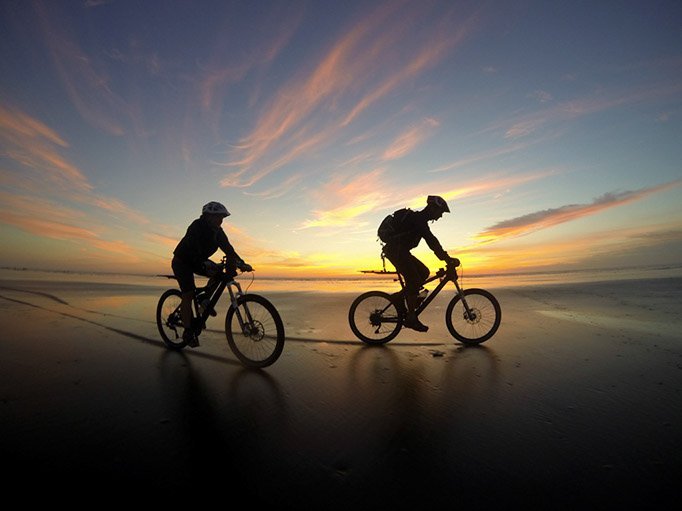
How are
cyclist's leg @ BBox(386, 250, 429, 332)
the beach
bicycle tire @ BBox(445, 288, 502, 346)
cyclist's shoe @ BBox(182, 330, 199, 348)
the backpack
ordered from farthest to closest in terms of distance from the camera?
the backpack
cyclist's leg @ BBox(386, 250, 429, 332)
bicycle tire @ BBox(445, 288, 502, 346)
cyclist's shoe @ BBox(182, 330, 199, 348)
the beach

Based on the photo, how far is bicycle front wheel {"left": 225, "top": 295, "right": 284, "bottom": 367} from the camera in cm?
458

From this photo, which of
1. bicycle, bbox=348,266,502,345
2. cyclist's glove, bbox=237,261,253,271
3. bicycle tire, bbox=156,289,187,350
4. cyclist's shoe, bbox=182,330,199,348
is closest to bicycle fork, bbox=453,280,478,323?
bicycle, bbox=348,266,502,345

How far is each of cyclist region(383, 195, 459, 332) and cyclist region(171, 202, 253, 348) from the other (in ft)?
11.0

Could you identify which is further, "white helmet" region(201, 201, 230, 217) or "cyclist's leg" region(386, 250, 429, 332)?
"cyclist's leg" region(386, 250, 429, 332)

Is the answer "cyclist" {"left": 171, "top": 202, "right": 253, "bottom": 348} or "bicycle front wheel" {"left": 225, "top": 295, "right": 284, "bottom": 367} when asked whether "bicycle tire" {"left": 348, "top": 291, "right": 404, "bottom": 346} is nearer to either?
"bicycle front wheel" {"left": 225, "top": 295, "right": 284, "bottom": 367}

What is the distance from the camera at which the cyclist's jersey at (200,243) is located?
5492 mm

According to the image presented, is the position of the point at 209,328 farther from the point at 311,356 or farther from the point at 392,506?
the point at 392,506

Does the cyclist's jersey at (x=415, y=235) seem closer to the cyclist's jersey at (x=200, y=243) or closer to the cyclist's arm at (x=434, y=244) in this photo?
the cyclist's arm at (x=434, y=244)

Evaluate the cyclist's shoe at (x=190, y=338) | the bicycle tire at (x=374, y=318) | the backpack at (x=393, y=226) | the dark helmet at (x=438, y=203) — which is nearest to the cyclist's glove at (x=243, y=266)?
the cyclist's shoe at (x=190, y=338)

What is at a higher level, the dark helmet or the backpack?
the dark helmet

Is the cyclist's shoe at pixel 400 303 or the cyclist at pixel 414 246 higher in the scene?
the cyclist at pixel 414 246

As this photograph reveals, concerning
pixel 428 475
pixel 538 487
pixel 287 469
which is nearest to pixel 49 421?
pixel 287 469

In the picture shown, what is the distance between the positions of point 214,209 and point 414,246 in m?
4.15

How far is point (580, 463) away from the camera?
2.12 metres
